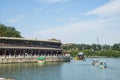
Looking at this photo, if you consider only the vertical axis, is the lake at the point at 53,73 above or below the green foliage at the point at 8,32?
below

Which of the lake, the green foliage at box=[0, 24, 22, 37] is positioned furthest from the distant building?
the green foliage at box=[0, 24, 22, 37]

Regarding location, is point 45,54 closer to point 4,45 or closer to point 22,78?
point 4,45

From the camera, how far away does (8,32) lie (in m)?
112

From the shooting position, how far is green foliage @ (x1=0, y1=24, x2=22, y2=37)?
10961cm

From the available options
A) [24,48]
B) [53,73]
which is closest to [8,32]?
[24,48]

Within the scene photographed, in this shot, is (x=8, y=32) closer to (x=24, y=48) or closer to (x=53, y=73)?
(x=24, y=48)

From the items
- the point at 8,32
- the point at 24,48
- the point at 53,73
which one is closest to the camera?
the point at 53,73

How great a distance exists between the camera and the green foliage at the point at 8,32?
110 meters

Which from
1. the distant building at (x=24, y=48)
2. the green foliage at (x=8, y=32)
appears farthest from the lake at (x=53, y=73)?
the green foliage at (x=8, y=32)

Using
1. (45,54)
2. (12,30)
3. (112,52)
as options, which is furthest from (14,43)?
(112,52)

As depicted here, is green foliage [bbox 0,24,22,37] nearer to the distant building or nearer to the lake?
the distant building

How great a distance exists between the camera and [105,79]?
157 ft

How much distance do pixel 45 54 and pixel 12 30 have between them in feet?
101

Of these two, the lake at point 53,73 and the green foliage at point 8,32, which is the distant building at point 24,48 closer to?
the lake at point 53,73
